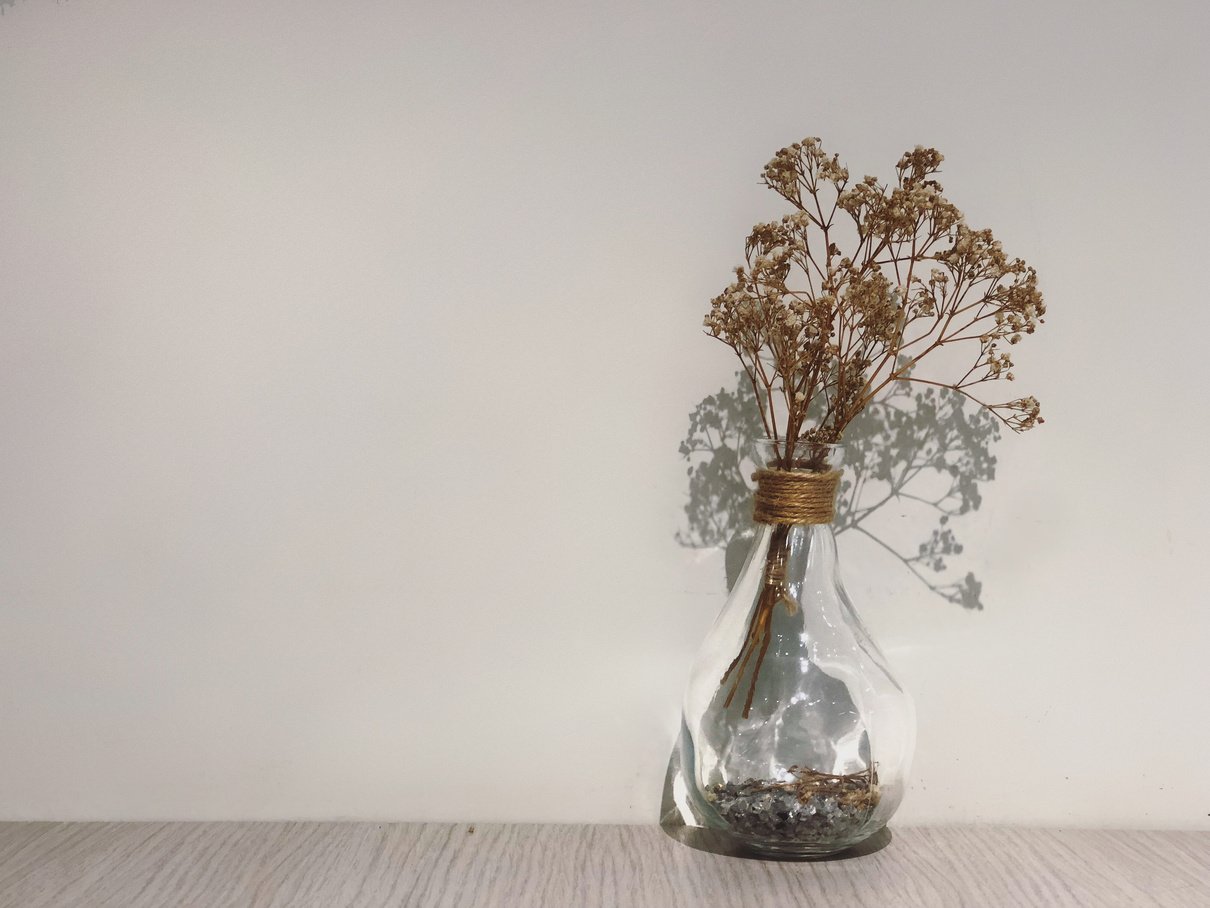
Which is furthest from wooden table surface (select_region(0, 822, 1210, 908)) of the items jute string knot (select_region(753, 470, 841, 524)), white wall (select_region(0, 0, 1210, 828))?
jute string knot (select_region(753, 470, 841, 524))

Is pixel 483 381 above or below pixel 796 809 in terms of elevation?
above

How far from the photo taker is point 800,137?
0.94 metres

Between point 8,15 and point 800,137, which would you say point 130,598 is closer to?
point 8,15

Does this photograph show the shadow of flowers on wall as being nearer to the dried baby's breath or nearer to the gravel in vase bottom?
the dried baby's breath

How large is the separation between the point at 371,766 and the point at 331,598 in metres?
0.17

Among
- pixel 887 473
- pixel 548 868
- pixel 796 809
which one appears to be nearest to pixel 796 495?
pixel 887 473

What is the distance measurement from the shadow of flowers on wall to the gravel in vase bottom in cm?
20

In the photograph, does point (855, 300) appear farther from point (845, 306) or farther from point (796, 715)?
point (796, 715)

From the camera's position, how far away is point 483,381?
93cm

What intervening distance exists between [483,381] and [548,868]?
0.46 metres

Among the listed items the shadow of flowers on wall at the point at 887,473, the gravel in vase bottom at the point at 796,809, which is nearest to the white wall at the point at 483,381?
the shadow of flowers on wall at the point at 887,473

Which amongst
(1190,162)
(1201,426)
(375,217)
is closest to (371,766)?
(375,217)

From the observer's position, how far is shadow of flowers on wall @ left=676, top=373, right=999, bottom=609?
0.93 m

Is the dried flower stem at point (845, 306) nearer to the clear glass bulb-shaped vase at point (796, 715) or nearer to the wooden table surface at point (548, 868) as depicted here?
the clear glass bulb-shaped vase at point (796, 715)
